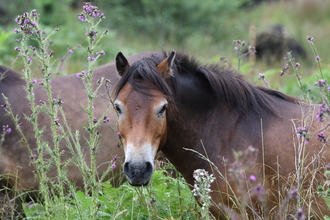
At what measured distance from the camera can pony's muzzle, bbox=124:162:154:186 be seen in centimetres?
272

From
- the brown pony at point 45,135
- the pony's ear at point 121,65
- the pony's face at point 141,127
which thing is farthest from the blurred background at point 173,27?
the pony's face at point 141,127

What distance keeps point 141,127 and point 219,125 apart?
748 millimetres

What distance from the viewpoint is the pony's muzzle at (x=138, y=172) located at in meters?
2.72

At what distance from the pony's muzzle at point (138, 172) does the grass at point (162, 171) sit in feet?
0.80

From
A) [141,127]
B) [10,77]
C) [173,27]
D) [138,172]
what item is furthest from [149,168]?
[173,27]

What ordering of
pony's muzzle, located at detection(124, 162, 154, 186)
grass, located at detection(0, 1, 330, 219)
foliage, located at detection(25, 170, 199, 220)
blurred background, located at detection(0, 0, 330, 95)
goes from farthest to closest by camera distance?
blurred background, located at detection(0, 0, 330, 95) → foliage, located at detection(25, 170, 199, 220) → grass, located at detection(0, 1, 330, 219) → pony's muzzle, located at detection(124, 162, 154, 186)

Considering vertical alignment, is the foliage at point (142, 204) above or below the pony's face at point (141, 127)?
below

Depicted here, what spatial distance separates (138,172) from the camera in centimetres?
272

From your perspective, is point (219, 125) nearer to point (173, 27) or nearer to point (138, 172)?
point (138, 172)

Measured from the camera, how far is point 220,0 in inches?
509

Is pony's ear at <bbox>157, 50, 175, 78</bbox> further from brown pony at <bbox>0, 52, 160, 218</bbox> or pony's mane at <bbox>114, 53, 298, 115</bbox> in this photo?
brown pony at <bbox>0, 52, 160, 218</bbox>

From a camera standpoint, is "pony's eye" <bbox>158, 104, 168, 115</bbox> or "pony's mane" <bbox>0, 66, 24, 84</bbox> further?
"pony's mane" <bbox>0, 66, 24, 84</bbox>

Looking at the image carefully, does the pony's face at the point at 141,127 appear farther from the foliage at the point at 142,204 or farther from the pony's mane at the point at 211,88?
the foliage at the point at 142,204

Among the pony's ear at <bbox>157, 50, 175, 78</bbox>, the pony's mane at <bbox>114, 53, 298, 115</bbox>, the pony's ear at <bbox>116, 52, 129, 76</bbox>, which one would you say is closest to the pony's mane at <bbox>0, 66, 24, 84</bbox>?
the pony's ear at <bbox>116, 52, 129, 76</bbox>
